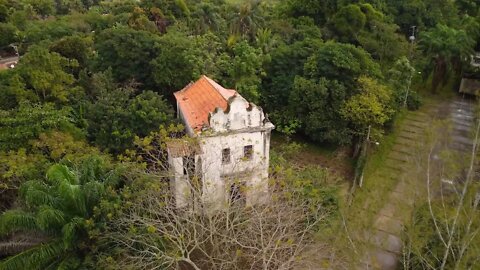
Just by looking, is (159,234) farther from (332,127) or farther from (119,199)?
(332,127)

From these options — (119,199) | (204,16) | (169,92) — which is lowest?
(119,199)

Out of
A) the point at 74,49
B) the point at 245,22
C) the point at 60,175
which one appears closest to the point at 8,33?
the point at 74,49

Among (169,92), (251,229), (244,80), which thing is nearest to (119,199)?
(251,229)

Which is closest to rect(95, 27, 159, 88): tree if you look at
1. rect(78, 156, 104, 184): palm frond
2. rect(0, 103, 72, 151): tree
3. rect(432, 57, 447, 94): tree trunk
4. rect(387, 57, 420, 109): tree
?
rect(0, 103, 72, 151): tree

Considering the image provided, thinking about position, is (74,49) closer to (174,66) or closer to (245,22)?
(174,66)

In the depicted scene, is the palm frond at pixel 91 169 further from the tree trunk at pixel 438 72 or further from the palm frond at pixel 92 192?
the tree trunk at pixel 438 72

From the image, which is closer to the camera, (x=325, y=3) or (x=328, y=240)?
(x=328, y=240)
